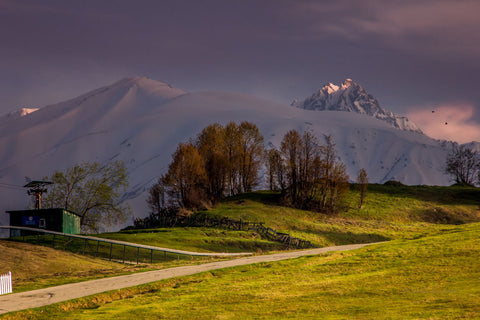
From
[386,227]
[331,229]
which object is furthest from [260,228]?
[386,227]

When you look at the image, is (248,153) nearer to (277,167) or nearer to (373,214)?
(277,167)

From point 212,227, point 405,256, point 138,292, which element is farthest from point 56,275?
point 212,227

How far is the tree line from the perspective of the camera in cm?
12200

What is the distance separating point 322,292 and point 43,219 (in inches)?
2488

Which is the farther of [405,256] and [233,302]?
[405,256]

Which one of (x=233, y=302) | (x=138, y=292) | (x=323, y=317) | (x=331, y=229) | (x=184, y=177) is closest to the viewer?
(x=323, y=317)

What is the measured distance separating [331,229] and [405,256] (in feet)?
174

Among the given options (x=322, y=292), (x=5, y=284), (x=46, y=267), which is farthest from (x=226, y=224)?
(x=322, y=292)

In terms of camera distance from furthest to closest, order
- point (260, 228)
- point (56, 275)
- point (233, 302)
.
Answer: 1. point (260, 228)
2. point (56, 275)
3. point (233, 302)

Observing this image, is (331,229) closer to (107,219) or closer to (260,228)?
(260,228)

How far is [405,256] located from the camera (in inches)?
1693

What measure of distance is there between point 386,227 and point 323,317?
82524 mm

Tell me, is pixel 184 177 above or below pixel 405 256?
above

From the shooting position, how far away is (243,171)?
14275 centimetres
